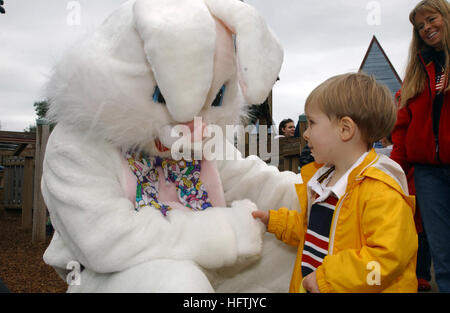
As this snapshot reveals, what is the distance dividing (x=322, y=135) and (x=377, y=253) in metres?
0.46

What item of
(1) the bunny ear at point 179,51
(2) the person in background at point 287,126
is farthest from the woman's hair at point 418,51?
(2) the person in background at point 287,126

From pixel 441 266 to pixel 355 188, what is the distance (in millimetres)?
1120

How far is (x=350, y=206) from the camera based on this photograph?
4.18 ft

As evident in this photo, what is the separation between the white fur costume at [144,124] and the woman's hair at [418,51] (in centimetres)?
124

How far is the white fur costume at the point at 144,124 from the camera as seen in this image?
1.13m

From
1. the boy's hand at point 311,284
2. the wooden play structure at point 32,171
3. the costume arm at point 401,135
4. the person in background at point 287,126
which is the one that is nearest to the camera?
the boy's hand at point 311,284

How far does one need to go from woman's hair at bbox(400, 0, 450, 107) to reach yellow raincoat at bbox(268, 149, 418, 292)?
1023 millimetres

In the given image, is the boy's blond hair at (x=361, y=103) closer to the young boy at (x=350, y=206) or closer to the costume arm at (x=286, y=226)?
the young boy at (x=350, y=206)

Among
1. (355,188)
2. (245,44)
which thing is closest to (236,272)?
(355,188)

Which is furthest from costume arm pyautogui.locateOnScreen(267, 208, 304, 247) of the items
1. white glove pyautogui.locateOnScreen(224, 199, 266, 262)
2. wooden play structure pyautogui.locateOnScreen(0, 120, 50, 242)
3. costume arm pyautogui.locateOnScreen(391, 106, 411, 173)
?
wooden play structure pyautogui.locateOnScreen(0, 120, 50, 242)

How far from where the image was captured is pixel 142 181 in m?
1.40

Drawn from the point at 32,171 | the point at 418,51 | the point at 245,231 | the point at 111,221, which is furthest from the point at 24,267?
the point at 418,51
